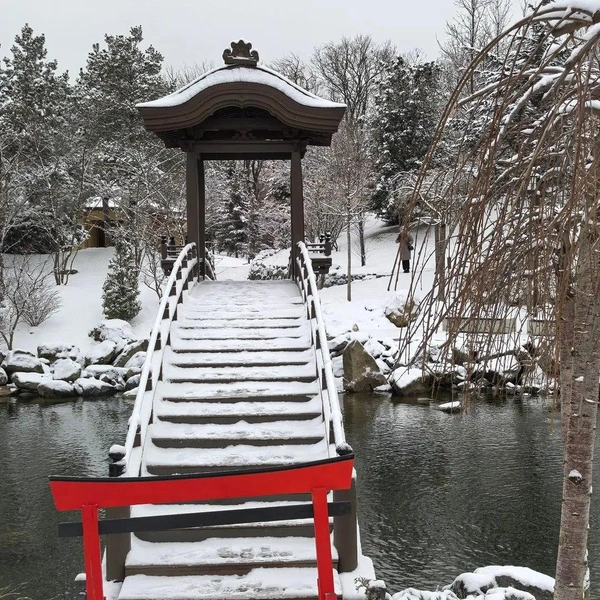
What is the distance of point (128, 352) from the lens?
20.7m

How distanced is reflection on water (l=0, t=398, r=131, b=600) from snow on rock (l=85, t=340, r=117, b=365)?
252 centimetres

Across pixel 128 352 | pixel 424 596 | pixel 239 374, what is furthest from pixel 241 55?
pixel 128 352

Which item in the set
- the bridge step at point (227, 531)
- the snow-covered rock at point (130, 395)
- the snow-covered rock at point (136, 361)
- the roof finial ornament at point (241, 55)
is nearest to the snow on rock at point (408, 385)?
the snow-covered rock at point (130, 395)

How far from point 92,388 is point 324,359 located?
41.8ft

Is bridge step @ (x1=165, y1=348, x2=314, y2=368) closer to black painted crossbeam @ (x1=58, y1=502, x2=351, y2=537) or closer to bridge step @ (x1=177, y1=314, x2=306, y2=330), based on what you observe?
bridge step @ (x1=177, y1=314, x2=306, y2=330)

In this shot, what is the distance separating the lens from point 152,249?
2592 cm

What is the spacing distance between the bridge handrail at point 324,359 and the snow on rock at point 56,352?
11723mm

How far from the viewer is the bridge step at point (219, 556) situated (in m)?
6.18

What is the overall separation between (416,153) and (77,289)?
52.4 ft

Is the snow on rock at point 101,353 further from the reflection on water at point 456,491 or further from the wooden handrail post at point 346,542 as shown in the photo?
the wooden handrail post at point 346,542

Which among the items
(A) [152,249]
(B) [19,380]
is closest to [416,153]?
(A) [152,249]

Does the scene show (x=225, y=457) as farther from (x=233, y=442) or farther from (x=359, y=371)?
(x=359, y=371)

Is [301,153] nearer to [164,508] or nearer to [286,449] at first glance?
[286,449]

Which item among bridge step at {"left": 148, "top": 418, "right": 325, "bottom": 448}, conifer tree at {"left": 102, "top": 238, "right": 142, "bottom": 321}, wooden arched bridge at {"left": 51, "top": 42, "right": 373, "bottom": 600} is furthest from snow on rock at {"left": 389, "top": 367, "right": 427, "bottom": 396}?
bridge step at {"left": 148, "top": 418, "right": 325, "bottom": 448}
